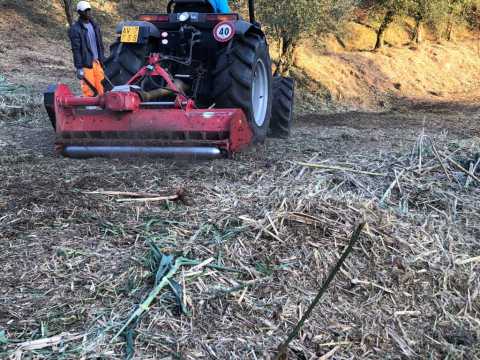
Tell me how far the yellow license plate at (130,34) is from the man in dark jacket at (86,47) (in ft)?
3.86

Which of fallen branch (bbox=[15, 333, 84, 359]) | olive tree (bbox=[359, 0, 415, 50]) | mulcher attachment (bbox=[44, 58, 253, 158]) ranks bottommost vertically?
fallen branch (bbox=[15, 333, 84, 359])

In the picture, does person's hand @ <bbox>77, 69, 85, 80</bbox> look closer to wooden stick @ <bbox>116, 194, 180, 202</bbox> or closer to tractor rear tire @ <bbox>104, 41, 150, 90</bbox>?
tractor rear tire @ <bbox>104, 41, 150, 90</bbox>

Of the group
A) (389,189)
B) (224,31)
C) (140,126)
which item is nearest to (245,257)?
(389,189)

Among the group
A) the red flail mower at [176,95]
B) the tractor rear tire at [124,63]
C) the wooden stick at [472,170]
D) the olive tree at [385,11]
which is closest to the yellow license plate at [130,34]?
the red flail mower at [176,95]

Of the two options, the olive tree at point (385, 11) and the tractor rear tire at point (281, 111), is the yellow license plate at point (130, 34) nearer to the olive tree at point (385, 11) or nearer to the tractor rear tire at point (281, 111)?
the tractor rear tire at point (281, 111)

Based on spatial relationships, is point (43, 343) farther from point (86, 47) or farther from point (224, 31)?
point (86, 47)

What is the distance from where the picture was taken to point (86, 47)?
23.2ft

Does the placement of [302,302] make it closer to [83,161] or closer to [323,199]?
[323,199]

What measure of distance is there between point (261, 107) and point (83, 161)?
2306 mm

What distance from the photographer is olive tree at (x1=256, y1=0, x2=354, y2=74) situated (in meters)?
13.0

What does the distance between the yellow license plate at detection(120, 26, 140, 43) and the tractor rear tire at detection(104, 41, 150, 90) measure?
0.18 m

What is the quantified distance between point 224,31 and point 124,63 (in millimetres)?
1224

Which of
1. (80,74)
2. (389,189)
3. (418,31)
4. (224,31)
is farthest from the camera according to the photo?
(418,31)

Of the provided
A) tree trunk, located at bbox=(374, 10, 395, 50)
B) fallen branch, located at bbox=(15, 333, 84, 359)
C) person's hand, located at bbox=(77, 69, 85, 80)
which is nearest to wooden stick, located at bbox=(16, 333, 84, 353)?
fallen branch, located at bbox=(15, 333, 84, 359)
